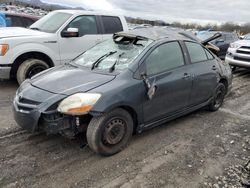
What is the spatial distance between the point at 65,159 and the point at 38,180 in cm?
54

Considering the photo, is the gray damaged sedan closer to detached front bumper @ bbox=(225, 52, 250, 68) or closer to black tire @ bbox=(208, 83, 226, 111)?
black tire @ bbox=(208, 83, 226, 111)

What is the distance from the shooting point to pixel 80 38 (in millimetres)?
7285

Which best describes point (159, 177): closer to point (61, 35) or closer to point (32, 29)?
point (61, 35)

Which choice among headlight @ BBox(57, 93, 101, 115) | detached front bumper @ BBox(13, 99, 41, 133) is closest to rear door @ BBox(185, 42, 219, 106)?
headlight @ BBox(57, 93, 101, 115)

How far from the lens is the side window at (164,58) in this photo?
13.9 ft

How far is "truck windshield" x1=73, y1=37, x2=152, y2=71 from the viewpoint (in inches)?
166

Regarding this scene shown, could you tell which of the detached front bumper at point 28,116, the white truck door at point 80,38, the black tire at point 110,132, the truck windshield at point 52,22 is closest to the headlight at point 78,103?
the black tire at point 110,132

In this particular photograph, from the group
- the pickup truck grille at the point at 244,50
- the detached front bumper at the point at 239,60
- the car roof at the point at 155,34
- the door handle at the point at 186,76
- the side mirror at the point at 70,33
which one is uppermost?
the car roof at the point at 155,34

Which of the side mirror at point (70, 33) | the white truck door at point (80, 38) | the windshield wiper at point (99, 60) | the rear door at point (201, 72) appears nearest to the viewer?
the windshield wiper at point (99, 60)

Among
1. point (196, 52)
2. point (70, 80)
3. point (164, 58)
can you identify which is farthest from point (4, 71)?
point (196, 52)

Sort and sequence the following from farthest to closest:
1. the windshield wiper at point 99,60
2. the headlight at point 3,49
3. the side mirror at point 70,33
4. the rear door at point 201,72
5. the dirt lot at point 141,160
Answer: the side mirror at point 70,33
the headlight at point 3,49
the rear door at point 201,72
the windshield wiper at point 99,60
the dirt lot at point 141,160

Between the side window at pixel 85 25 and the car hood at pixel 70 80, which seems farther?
the side window at pixel 85 25

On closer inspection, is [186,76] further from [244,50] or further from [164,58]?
[244,50]

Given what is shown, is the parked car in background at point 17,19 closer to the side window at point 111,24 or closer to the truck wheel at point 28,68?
the side window at point 111,24
